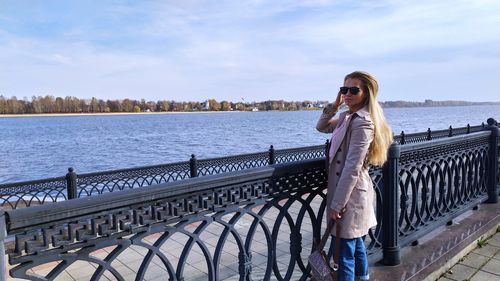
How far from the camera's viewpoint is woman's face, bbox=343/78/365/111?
9.00 ft

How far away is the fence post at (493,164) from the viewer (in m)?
5.53

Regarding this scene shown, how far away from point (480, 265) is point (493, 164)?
7.12 feet

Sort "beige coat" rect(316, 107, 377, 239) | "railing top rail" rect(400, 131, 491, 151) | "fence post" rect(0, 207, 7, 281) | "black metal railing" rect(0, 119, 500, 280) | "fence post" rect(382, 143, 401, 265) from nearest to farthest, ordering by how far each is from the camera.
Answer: "fence post" rect(0, 207, 7, 281)
"black metal railing" rect(0, 119, 500, 280)
"beige coat" rect(316, 107, 377, 239)
"fence post" rect(382, 143, 401, 265)
"railing top rail" rect(400, 131, 491, 151)

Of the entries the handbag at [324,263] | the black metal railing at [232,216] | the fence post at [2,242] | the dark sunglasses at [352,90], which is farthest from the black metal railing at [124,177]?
the fence post at [2,242]

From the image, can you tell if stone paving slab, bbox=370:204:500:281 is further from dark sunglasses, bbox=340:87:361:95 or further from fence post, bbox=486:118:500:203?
dark sunglasses, bbox=340:87:361:95

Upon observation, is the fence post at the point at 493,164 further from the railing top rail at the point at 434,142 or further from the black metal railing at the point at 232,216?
the railing top rail at the point at 434,142

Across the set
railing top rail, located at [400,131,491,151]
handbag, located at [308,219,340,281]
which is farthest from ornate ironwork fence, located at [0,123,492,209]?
handbag, located at [308,219,340,281]

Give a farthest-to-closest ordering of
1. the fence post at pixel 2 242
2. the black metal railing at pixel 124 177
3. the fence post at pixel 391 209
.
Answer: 1. the black metal railing at pixel 124 177
2. the fence post at pixel 391 209
3. the fence post at pixel 2 242

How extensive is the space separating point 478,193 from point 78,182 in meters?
7.71

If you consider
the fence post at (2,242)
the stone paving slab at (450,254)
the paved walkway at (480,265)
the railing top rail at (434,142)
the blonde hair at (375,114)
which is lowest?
the paved walkway at (480,265)

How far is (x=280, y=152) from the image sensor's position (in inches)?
466

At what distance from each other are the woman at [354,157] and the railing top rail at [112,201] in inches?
19.1

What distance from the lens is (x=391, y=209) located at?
3674 millimetres

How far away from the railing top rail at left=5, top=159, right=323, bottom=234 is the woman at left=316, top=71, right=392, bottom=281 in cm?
48
